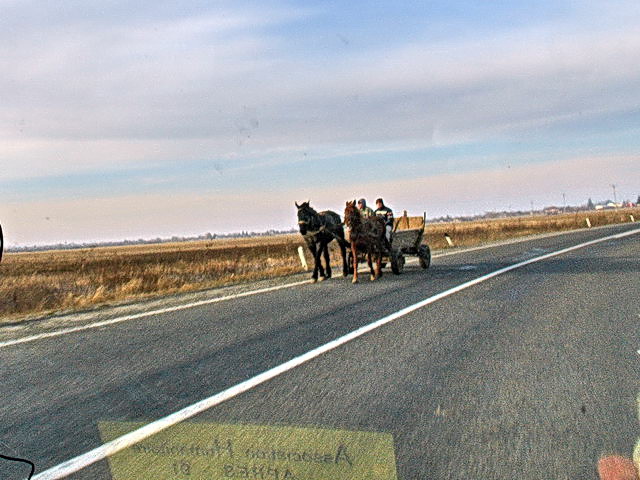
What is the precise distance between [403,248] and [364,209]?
8.15ft

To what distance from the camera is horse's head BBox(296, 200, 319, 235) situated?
18.4 m

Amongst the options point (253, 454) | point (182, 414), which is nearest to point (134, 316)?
point (182, 414)

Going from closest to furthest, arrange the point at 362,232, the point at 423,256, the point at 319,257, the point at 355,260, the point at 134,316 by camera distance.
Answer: the point at 134,316 < the point at 362,232 < the point at 355,260 < the point at 319,257 < the point at 423,256

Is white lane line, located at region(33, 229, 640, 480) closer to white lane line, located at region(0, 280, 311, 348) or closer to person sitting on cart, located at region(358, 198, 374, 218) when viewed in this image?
white lane line, located at region(0, 280, 311, 348)

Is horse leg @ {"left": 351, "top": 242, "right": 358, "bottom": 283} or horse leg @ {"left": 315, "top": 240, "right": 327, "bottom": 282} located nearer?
horse leg @ {"left": 351, "top": 242, "right": 358, "bottom": 283}

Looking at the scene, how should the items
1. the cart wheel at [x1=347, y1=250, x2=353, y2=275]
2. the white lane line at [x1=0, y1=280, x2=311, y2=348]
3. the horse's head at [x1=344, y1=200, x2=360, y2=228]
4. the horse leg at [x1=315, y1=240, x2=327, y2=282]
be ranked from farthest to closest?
the cart wheel at [x1=347, y1=250, x2=353, y2=275] → the horse leg at [x1=315, y1=240, x2=327, y2=282] → the horse's head at [x1=344, y1=200, x2=360, y2=228] → the white lane line at [x1=0, y1=280, x2=311, y2=348]

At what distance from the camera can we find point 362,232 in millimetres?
18109

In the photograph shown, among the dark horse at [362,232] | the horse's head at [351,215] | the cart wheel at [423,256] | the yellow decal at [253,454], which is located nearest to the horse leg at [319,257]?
the dark horse at [362,232]

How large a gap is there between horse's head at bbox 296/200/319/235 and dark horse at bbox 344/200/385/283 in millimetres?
958

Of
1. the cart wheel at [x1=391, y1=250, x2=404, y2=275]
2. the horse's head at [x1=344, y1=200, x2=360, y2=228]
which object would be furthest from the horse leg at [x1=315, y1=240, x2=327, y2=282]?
the cart wheel at [x1=391, y1=250, x2=404, y2=275]

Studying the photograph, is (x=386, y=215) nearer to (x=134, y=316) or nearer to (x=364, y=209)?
(x=364, y=209)

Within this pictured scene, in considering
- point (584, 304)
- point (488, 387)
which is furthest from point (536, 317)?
point (488, 387)

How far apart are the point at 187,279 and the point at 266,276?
3488 mm

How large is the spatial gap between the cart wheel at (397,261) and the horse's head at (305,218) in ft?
7.70
